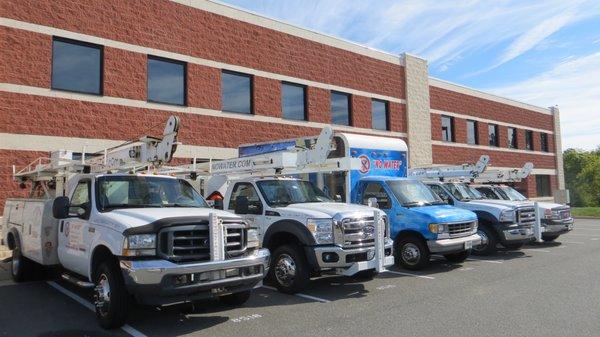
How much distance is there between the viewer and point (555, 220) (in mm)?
14719

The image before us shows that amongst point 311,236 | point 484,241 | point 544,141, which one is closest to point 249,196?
point 311,236

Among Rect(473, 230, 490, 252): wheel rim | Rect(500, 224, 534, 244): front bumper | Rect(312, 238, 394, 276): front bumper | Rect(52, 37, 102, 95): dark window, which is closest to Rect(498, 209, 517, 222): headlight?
Rect(500, 224, 534, 244): front bumper

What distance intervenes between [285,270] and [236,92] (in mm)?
12222

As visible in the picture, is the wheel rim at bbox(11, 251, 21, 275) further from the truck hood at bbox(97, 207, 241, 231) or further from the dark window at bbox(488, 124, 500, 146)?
the dark window at bbox(488, 124, 500, 146)

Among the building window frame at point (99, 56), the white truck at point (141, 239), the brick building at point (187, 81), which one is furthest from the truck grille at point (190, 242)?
the building window frame at point (99, 56)

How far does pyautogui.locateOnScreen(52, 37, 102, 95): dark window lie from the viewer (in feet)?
49.1

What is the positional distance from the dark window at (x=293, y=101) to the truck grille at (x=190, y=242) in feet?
48.2

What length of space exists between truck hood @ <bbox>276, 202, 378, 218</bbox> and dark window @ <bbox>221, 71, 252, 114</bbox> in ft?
35.7

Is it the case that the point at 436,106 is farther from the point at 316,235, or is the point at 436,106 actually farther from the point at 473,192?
the point at 316,235

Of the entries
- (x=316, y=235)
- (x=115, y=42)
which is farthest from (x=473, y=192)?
(x=115, y=42)

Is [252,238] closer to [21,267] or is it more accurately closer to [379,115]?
[21,267]

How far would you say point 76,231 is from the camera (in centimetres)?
716

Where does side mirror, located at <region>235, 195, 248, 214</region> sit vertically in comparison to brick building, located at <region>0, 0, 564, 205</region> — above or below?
below

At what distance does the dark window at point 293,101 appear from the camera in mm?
20875
